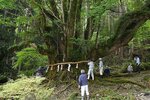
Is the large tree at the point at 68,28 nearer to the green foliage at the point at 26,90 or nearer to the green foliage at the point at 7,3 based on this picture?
the green foliage at the point at 7,3

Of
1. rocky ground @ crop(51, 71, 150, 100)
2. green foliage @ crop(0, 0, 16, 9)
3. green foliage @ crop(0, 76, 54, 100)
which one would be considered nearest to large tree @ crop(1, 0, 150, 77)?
green foliage @ crop(0, 0, 16, 9)

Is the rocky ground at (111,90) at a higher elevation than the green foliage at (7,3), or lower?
lower

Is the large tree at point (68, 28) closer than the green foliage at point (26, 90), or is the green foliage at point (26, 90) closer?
Answer: the green foliage at point (26, 90)

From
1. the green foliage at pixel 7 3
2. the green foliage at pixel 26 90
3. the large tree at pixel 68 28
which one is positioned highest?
the green foliage at pixel 7 3

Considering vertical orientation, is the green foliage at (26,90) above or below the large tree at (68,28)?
below

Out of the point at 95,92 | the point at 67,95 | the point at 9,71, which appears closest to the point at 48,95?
the point at 67,95

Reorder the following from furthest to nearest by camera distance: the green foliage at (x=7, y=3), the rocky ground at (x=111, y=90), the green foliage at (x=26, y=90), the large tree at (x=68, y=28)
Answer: the large tree at (x=68, y=28) → the green foliage at (x=26, y=90) → the green foliage at (x=7, y=3) → the rocky ground at (x=111, y=90)

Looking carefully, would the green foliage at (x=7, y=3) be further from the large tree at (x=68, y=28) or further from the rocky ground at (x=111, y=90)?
the rocky ground at (x=111, y=90)

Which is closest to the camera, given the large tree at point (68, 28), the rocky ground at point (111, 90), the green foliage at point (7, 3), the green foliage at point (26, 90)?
the rocky ground at point (111, 90)

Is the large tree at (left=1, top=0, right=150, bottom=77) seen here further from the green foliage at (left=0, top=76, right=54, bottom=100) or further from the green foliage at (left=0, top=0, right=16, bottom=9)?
the green foliage at (left=0, top=76, right=54, bottom=100)

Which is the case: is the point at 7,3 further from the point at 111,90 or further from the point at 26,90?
the point at 111,90

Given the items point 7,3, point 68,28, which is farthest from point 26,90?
point 7,3

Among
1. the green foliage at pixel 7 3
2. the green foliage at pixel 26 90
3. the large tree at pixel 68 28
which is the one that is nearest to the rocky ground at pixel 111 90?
the green foliage at pixel 26 90

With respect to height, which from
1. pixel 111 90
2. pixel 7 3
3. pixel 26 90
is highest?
pixel 7 3
